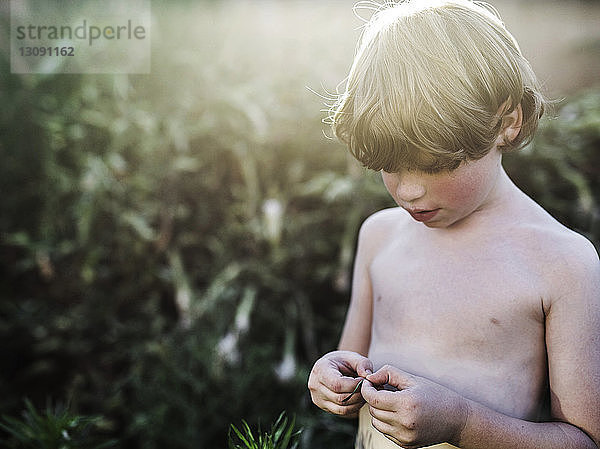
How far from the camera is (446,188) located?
764 millimetres

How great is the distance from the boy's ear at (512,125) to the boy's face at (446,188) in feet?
0.07

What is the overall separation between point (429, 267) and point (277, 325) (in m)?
1.09

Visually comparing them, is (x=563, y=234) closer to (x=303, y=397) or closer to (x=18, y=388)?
(x=303, y=397)

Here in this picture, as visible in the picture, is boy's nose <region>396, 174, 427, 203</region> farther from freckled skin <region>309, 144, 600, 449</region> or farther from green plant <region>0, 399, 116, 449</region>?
green plant <region>0, 399, 116, 449</region>

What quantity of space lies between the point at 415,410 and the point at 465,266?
0.24 meters

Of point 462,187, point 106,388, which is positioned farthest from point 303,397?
point 462,187

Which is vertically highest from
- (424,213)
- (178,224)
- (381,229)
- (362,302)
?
(424,213)

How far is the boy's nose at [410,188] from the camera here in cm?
76

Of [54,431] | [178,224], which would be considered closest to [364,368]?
[54,431]

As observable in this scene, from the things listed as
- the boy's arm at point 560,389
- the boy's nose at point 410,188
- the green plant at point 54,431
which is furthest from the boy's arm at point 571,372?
the green plant at point 54,431

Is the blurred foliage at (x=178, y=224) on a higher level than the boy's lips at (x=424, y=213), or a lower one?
lower

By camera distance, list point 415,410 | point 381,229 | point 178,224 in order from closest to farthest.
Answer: point 415,410 < point 381,229 < point 178,224

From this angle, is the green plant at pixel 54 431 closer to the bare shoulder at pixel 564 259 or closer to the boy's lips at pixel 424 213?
the boy's lips at pixel 424 213

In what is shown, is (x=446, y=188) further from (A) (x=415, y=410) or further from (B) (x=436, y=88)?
(A) (x=415, y=410)
